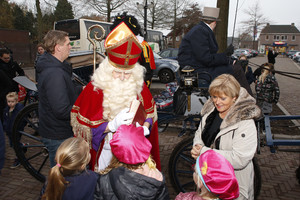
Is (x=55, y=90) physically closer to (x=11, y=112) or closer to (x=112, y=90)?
(x=112, y=90)

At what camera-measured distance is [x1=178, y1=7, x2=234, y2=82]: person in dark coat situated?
325 centimetres

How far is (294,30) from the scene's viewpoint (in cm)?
7669

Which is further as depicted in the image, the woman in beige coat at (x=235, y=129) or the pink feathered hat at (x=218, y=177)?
the woman in beige coat at (x=235, y=129)

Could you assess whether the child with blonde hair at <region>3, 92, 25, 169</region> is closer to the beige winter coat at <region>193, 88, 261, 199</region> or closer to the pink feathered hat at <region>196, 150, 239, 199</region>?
the beige winter coat at <region>193, 88, 261, 199</region>

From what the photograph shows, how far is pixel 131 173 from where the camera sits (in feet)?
5.21

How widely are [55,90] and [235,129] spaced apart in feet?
5.66

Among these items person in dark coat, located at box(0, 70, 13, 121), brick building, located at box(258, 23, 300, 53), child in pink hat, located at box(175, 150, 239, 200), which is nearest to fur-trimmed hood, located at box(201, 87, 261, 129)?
child in pink hat, located at box(175, 150, 239, 200)

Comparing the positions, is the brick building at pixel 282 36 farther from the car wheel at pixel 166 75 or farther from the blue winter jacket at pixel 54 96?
the blue winter jacket at pixel 54 96

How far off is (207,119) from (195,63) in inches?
50.5

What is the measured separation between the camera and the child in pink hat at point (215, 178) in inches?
57.7

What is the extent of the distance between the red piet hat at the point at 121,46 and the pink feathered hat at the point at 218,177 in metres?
1.12

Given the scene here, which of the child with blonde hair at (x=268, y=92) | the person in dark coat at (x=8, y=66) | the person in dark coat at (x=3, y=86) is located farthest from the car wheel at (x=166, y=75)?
the person in dark coat at (x=3, y=86)

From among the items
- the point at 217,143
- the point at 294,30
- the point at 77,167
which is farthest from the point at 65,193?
the point at 294,30

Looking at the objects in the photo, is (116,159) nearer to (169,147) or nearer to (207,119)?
(207,119)
